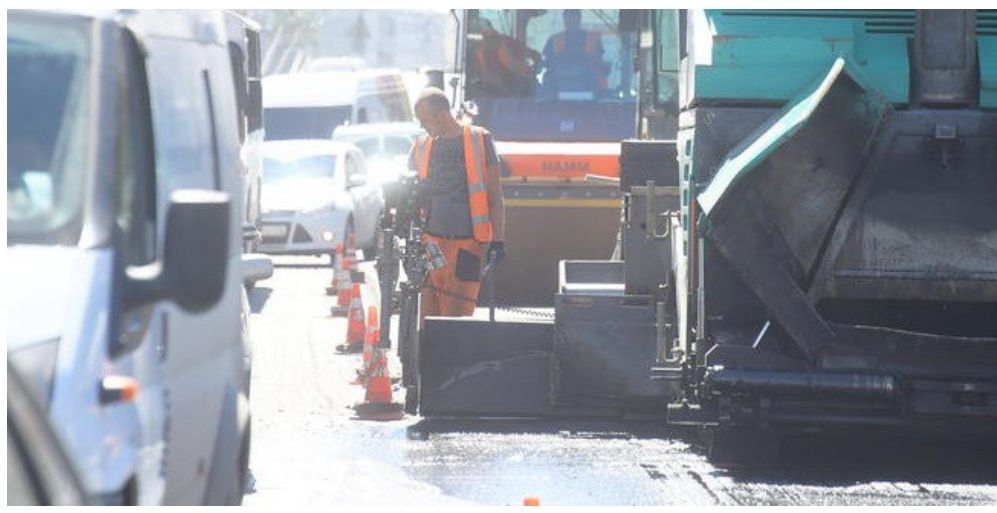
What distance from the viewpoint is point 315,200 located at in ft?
83.9

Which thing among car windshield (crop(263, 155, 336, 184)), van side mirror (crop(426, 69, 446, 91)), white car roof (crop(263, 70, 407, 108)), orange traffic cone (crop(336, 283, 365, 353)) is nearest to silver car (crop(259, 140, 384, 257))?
car windshield (crop(263, 155, 336, 184))

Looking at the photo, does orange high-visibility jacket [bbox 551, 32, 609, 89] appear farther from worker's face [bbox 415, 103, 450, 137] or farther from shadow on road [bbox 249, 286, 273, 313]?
worker's face [bbox 415, 103, 450, 137]

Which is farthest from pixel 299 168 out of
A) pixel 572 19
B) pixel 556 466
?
pixel 556 466

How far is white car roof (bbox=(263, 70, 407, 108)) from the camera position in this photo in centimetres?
3959

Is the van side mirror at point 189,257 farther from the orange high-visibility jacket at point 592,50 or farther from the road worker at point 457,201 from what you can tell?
the orange high-visibility jacket at point 592,50

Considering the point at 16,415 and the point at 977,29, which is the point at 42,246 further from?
the point at 977,29

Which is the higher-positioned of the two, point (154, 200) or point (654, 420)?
point (154, 200)

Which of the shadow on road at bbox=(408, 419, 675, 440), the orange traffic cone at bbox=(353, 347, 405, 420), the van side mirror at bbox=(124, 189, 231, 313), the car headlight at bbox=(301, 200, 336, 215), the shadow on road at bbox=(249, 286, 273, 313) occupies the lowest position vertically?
the shadow on road at bbox=(408, 419, 675, 440)

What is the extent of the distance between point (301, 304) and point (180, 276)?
48.5 feet

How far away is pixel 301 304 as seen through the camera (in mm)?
20188

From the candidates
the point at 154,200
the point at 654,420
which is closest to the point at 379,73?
the point at 654,420

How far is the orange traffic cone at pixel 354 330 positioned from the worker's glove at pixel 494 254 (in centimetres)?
321

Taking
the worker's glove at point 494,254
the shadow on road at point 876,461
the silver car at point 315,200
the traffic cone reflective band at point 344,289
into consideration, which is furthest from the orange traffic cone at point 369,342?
the silver car at point 315,200

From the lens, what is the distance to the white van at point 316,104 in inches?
1551
